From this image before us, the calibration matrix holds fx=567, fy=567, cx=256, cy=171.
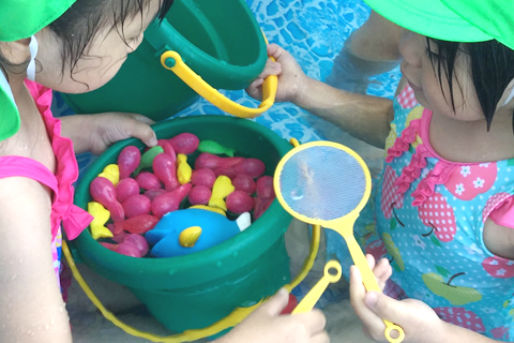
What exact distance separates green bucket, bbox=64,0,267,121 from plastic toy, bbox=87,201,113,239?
0.87 feet

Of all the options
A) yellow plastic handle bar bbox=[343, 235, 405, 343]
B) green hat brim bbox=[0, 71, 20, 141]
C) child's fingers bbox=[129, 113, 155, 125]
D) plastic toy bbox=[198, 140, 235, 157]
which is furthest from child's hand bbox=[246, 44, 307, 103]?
green hat brim bbox=[0, 71, 20, 141]

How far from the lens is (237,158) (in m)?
1.20

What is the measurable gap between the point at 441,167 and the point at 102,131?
0.67 metres

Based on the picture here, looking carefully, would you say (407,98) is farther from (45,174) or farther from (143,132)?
(45,174)

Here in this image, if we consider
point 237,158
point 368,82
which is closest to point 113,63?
point 237,158

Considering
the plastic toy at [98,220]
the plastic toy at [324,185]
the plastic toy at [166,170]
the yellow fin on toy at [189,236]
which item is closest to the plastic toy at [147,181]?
the plastic toy at [166,170]

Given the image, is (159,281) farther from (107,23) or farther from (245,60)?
(245,60)

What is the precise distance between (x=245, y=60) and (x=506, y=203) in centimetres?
62

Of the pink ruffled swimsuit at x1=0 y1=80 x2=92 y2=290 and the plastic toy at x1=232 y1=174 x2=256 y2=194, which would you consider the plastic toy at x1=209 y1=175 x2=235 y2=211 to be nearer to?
the plastic toy at x1=232 y1=174 x2=256 y2=194

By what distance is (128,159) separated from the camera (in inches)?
45.3

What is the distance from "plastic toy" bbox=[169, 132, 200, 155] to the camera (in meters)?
1.19

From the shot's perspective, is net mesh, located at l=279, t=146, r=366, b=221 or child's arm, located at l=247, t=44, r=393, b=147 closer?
net mesh, located at l=279, t=146, r=366, b=221

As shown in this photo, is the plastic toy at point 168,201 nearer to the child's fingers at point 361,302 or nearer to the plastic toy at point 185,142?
the plastic toy at point 185,142

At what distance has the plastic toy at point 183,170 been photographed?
3.89ft
